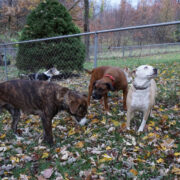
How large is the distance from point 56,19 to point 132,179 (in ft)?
26.4

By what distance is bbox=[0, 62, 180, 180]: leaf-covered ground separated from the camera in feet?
8.75

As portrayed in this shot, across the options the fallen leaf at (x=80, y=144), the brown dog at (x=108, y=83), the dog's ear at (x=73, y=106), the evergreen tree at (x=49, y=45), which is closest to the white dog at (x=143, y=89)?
the brown dog at (x=108, y=83)

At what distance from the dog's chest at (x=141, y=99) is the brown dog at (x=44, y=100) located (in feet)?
3.21

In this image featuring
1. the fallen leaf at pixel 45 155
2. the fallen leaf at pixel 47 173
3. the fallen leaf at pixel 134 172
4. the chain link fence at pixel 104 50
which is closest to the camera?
the fallen leaf at pixel 134 172

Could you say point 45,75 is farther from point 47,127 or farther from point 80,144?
point 80,144

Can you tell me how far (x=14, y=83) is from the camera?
12.3ft

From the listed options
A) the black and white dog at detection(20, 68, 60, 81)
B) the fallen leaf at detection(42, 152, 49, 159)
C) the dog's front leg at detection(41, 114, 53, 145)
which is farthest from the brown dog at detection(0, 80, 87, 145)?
the black and white dog at detection(20, 68, 60, 81)

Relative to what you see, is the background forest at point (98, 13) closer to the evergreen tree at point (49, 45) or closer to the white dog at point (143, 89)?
the evergreen tree at point (49, 45)

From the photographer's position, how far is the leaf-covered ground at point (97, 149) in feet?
8.75

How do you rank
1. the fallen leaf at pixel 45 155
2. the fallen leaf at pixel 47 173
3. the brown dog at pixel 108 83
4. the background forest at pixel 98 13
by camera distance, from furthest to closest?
the background forest at pixel 98 13, the brown dog at pixel 108 83, the fallen leaf at pixel 45 155, the fallen leaf at pixel 47 173

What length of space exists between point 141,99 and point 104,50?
300 cm

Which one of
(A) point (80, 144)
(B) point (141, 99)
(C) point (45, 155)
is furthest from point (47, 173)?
(B) point (141, 99)

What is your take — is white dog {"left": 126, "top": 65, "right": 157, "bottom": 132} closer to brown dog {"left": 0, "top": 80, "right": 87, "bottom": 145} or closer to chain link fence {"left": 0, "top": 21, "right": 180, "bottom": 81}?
brown dog {"left": 0, "top": 80, "right": 87, "bottom": 145}

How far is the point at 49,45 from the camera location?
337 inches
